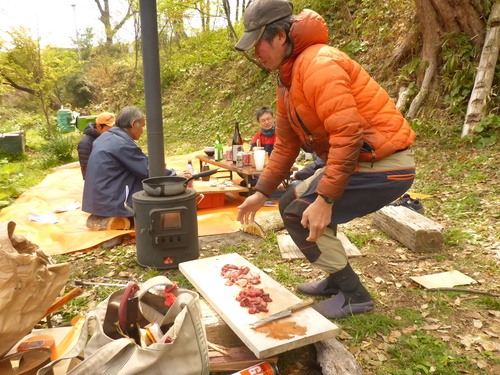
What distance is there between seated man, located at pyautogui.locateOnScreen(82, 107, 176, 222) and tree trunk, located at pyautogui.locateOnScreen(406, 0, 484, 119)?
6.09 meters

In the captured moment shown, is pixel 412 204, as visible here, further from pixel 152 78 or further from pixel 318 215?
pixel 152 78

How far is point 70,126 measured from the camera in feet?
59.2

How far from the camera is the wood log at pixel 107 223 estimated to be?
514cm

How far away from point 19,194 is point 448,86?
8.64m

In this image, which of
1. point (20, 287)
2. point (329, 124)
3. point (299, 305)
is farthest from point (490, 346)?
point (20, 287)

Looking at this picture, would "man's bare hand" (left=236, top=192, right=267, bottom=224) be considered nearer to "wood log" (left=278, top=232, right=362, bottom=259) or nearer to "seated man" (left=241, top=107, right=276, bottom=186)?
"wood log" (left=278, top=232, right=362, bottom=259)

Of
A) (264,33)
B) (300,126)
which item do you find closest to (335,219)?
(300,126)

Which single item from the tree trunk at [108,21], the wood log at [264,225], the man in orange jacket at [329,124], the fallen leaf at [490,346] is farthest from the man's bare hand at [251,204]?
the tree trunk at [108,21]

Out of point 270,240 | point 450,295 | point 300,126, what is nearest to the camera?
point 300,126

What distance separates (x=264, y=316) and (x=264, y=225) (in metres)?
2.51

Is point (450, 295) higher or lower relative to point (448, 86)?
lower

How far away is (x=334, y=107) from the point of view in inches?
86.0

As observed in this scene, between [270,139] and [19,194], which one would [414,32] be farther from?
[19,194]

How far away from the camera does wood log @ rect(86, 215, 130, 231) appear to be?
514 centimetres
